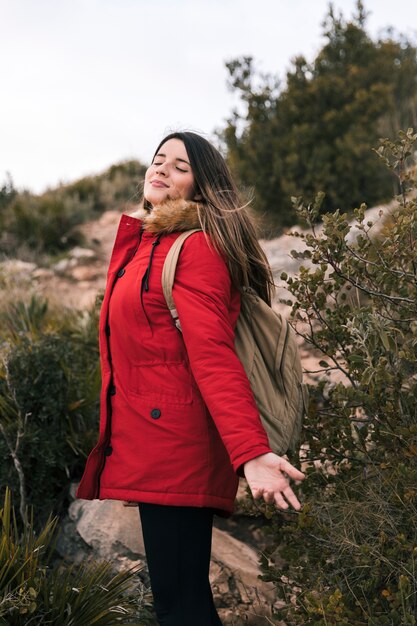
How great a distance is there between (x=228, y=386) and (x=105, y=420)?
586 millimetres

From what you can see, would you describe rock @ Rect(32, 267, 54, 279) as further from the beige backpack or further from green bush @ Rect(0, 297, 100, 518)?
the beige backpack

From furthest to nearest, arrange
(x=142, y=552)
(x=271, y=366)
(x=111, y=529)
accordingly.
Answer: (x=111, y=529), (x=142, y=552), (x=271, y=366)

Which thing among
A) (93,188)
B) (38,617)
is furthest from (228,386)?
(93,188)

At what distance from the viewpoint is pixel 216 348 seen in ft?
7.05

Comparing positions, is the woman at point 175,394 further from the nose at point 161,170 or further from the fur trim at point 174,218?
the nose at point 161,170

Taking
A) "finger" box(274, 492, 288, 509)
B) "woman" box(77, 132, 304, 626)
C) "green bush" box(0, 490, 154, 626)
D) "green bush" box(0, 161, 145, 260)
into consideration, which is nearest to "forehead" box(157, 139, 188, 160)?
"woman" box(77, 132, 304, 626)

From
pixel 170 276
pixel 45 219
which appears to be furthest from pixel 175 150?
pixel 45 219

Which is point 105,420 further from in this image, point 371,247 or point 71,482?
point 71,482

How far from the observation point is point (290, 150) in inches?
350

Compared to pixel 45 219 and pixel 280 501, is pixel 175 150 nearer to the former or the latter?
pixel 280 501

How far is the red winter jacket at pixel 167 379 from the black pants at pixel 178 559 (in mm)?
80

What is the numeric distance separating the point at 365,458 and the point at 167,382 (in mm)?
1014

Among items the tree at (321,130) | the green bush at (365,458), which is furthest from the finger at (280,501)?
the tree at (321,130)

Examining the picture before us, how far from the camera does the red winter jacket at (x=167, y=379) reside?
221 centimetres
